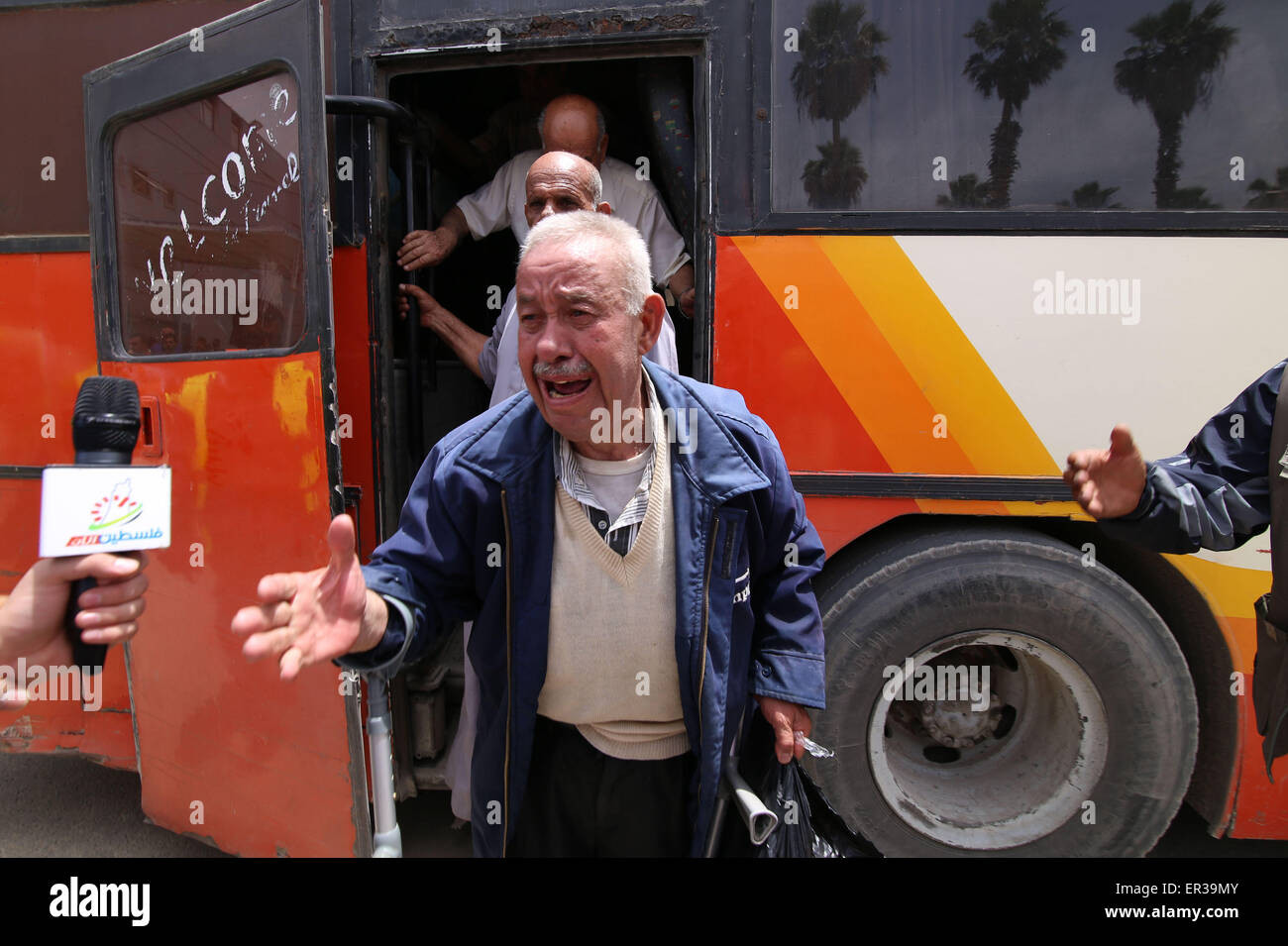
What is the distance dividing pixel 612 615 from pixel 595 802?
1.47ft

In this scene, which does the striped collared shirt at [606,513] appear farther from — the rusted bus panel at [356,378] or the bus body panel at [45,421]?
the bus body panel at [45,421]

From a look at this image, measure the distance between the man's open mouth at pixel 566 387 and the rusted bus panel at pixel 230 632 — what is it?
99 cm

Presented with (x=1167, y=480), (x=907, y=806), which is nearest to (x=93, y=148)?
(x=1167, y=480)

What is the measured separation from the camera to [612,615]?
55.9 inches

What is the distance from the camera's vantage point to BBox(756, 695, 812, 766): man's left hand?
58.8 inches

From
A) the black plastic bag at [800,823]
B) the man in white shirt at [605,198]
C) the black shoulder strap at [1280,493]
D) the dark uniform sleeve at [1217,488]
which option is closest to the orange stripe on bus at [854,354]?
the man in white shirt at [605,198]

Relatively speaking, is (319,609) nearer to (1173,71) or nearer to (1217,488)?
(1217,488)

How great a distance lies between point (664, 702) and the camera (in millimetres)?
1468

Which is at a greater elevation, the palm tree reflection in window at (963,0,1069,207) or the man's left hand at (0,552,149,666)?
the palm tree reflection in window at (963,0,1069,207)

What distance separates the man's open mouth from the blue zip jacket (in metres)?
0.10

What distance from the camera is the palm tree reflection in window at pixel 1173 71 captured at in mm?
2039

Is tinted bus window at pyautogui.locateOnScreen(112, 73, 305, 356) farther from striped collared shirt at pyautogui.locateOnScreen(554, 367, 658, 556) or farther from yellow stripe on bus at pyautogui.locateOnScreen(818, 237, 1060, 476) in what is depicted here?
yellow stripe on bus at pyautogui.locateOnScreen(818, 237, 1060, 476)

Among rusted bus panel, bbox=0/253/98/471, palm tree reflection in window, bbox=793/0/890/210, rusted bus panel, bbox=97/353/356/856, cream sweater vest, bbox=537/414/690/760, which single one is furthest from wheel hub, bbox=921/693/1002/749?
rusted bus panel, bbox=0/253/98/471

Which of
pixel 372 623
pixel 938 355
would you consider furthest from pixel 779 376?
pixel 372 623
